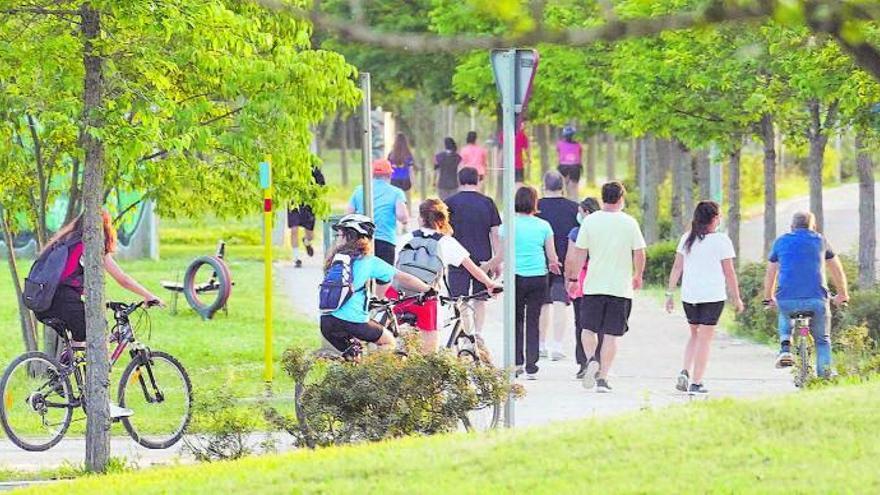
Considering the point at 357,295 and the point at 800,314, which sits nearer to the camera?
the point at 357,295

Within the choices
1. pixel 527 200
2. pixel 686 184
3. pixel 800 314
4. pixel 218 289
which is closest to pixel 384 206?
pixel 527 200

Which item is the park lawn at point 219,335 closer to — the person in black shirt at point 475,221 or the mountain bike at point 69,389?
the mountain bike at point 69,389

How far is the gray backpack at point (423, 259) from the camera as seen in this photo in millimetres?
15469

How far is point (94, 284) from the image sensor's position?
12109 millimetres

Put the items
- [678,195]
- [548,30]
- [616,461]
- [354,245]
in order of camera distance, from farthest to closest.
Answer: [678,195] < [354,245] < [616,461] < [548,30]

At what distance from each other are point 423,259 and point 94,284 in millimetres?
3862

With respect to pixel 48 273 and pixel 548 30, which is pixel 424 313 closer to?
pixel 48 273

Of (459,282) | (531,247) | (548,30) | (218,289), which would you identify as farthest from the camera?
(218,289)

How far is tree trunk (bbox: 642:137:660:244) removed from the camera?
109 feet

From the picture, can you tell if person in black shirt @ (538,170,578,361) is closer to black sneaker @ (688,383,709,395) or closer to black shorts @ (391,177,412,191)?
black sneaker @ (688,383,709,395)

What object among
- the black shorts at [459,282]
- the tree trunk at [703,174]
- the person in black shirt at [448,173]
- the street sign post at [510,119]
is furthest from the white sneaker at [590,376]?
the person in black shirt at [448,173]

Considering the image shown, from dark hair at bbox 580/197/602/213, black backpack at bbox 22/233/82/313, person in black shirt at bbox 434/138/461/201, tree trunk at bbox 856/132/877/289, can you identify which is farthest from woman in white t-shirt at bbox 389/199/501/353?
person in black shirt at bbox 434/138/461/201

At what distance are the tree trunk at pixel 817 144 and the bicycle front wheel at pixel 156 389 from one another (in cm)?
1018

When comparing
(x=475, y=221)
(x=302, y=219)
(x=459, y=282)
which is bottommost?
(x=459, y=282)
